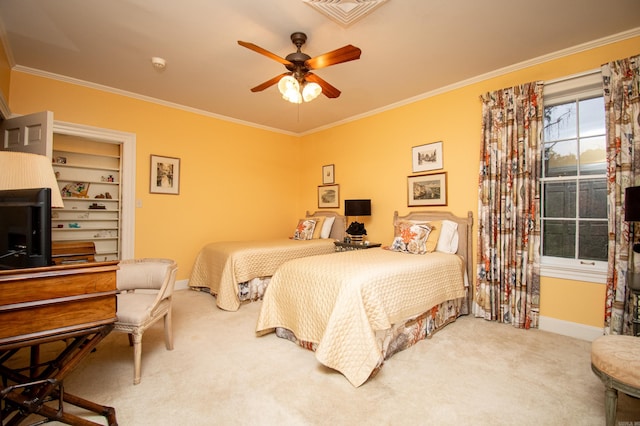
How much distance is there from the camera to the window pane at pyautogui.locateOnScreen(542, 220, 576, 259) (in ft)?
9.47

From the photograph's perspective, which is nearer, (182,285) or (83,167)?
(83,167)

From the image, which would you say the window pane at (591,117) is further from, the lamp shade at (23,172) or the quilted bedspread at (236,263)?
the lamp shade at (23,172)

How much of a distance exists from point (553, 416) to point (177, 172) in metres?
4.72

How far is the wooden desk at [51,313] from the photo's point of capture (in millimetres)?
1209

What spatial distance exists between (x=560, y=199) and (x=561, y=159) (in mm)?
414

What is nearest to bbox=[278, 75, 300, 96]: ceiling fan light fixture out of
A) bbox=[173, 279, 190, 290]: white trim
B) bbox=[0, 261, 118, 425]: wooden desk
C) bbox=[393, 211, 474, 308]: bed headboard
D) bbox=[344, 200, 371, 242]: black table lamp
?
bbox=[0, 261, 118, 425]: wooden desk

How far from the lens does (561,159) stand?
2.98 meters

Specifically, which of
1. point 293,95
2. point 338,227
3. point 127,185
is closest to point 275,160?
point 338,227

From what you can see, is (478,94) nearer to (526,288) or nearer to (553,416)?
(526,288)

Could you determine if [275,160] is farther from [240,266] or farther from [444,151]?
[444,151]

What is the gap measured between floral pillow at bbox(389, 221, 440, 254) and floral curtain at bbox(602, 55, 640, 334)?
1479mm

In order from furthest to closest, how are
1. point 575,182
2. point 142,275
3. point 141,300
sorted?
point 575,182 → point 142,275 → point 141,300

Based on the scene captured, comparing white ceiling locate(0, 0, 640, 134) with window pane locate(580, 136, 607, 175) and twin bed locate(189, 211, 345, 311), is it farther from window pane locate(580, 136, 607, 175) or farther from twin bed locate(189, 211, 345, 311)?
twin bed locate(189, 211, 345, 311)

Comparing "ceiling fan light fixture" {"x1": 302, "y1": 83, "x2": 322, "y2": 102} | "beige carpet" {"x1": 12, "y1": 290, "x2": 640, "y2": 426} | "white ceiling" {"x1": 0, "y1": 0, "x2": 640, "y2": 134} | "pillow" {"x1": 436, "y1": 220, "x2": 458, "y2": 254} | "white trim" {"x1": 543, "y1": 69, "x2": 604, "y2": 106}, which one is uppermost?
"white ceiling" {"x1": 0, "y1": 0, "x2": 640, "y2": 134}
